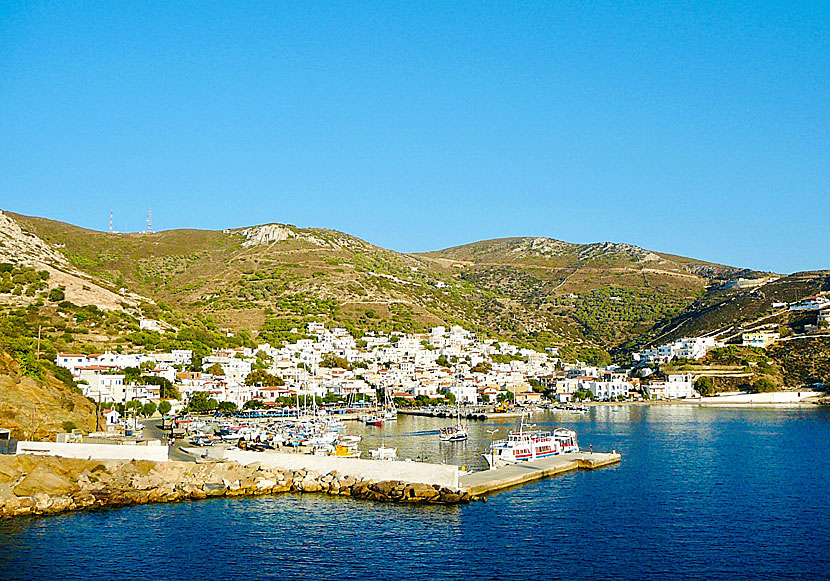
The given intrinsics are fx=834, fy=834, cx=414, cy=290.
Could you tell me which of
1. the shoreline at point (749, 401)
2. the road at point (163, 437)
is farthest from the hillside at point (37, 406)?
the shoreline at point (749, 401)

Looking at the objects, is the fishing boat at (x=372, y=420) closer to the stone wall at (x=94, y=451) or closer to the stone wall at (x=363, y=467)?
the stone wall at (x=363, y=467)

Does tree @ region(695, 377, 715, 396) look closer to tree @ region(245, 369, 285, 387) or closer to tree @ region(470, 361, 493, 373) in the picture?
tree @ region(470, 361, 493, 373)

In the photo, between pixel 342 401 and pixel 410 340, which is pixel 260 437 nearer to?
pixel 342 401

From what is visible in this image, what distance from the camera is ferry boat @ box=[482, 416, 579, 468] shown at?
3940cm

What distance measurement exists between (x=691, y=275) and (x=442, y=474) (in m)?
146

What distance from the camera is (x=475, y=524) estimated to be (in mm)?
26578

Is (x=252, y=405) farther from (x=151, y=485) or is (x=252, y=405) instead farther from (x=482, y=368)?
(x=482, y=368)

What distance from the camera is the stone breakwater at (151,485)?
2834 centimetres

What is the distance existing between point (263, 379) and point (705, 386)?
156 ft

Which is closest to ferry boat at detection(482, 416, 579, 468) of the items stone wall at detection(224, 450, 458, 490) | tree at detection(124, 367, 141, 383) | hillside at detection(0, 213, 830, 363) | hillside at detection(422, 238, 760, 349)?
stone wall at detection(224, 450, 458, 490)

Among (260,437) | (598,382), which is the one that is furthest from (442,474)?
(598,382)

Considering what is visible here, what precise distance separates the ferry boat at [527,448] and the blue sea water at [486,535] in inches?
142

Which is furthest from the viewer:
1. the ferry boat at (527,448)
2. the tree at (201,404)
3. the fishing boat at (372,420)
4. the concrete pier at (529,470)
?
the tree at (201,404)

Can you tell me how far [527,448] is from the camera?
40906mm
